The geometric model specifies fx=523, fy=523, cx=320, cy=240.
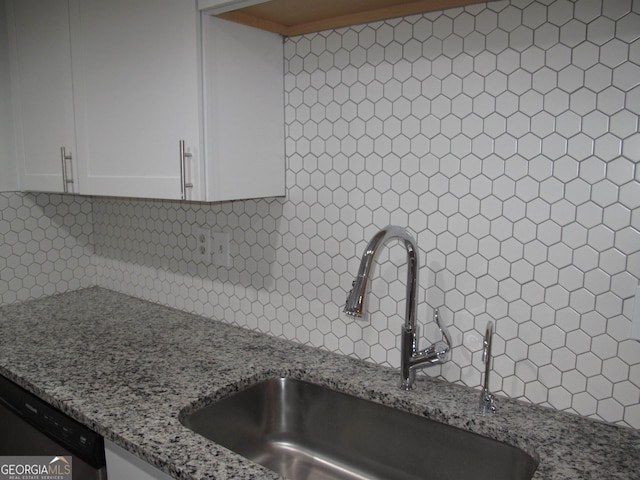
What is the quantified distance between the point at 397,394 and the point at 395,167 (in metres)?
0.61

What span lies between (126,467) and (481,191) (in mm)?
1081

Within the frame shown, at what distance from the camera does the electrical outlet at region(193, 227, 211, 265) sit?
1955 mm

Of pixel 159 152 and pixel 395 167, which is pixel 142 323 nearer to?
pixel 159 152

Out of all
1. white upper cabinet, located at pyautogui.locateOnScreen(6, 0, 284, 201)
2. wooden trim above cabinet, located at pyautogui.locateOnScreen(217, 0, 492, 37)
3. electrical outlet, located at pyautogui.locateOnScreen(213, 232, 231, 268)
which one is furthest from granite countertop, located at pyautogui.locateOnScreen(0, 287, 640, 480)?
wooden trim above cabinet, located at pyautogui.locateOnScreen(217, 0, 492, 37)

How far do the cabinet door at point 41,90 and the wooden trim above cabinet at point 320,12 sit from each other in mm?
701

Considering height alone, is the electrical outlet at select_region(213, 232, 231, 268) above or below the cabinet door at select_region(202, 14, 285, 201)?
below

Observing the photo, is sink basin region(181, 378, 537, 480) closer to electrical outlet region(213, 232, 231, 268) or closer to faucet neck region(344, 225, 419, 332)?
faucet neck region(344, 225, 419, 332)

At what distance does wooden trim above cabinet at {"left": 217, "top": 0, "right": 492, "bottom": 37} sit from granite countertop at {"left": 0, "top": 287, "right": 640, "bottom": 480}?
0.99 metres

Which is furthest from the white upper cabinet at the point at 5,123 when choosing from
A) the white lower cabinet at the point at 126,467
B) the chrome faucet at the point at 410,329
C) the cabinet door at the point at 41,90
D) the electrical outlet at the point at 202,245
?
the chrome faucet at the point at 410,329

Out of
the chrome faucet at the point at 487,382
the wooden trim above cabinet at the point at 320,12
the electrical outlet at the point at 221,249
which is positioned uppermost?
the wooden trim above cabinet at the point at 320,12

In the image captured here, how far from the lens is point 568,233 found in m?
1.22

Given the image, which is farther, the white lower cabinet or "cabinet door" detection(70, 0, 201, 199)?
"cabinet door" detection(70, 0, 201, 199)

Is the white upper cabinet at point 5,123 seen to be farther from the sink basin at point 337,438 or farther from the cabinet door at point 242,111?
the sink basin at point 337,438

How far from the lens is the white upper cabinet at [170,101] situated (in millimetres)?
1403
